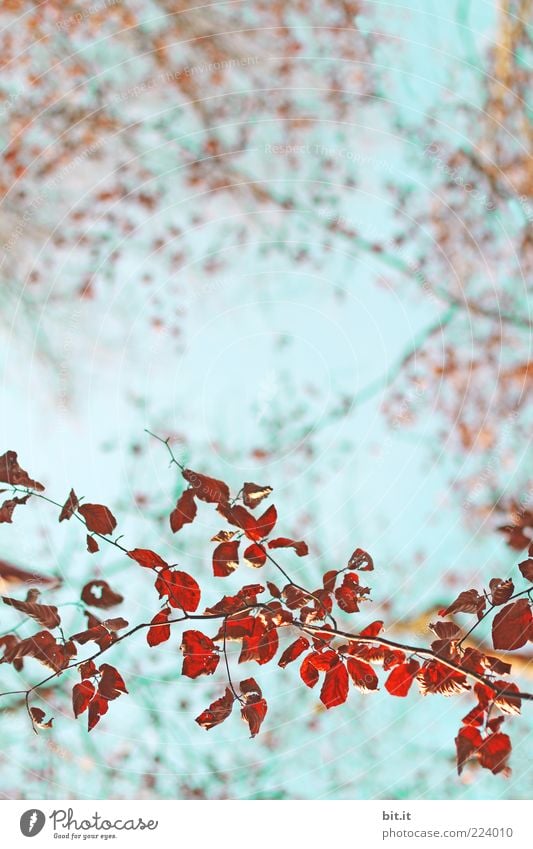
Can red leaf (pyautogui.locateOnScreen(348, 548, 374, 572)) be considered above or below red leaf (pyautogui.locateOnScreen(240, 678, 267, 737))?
above

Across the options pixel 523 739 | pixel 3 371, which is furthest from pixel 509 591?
pixel 3 371

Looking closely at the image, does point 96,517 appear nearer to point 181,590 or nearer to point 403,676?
point 181,590

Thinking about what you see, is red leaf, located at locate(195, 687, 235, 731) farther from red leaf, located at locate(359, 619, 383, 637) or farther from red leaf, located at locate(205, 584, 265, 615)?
red leaf, located at locate(359, 619, 383, 637)

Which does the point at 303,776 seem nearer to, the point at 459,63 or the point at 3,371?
the point at 3,371

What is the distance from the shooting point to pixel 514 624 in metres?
1.00

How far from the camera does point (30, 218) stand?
1.75 meters

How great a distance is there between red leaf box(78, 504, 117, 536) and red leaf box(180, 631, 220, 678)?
0.73 ft

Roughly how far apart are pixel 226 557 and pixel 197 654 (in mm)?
158

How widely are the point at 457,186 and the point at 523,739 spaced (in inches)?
56.3

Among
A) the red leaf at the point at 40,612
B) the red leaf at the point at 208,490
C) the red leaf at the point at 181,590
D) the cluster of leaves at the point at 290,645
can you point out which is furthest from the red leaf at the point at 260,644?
the red leaf at the point at 40,612

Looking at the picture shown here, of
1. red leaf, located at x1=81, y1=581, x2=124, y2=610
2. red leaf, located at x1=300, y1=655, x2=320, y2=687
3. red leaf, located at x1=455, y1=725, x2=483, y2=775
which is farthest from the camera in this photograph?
red leaf, located at x1=81, y1=581, x2=124, y2=610

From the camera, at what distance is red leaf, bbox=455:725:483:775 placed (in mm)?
954
